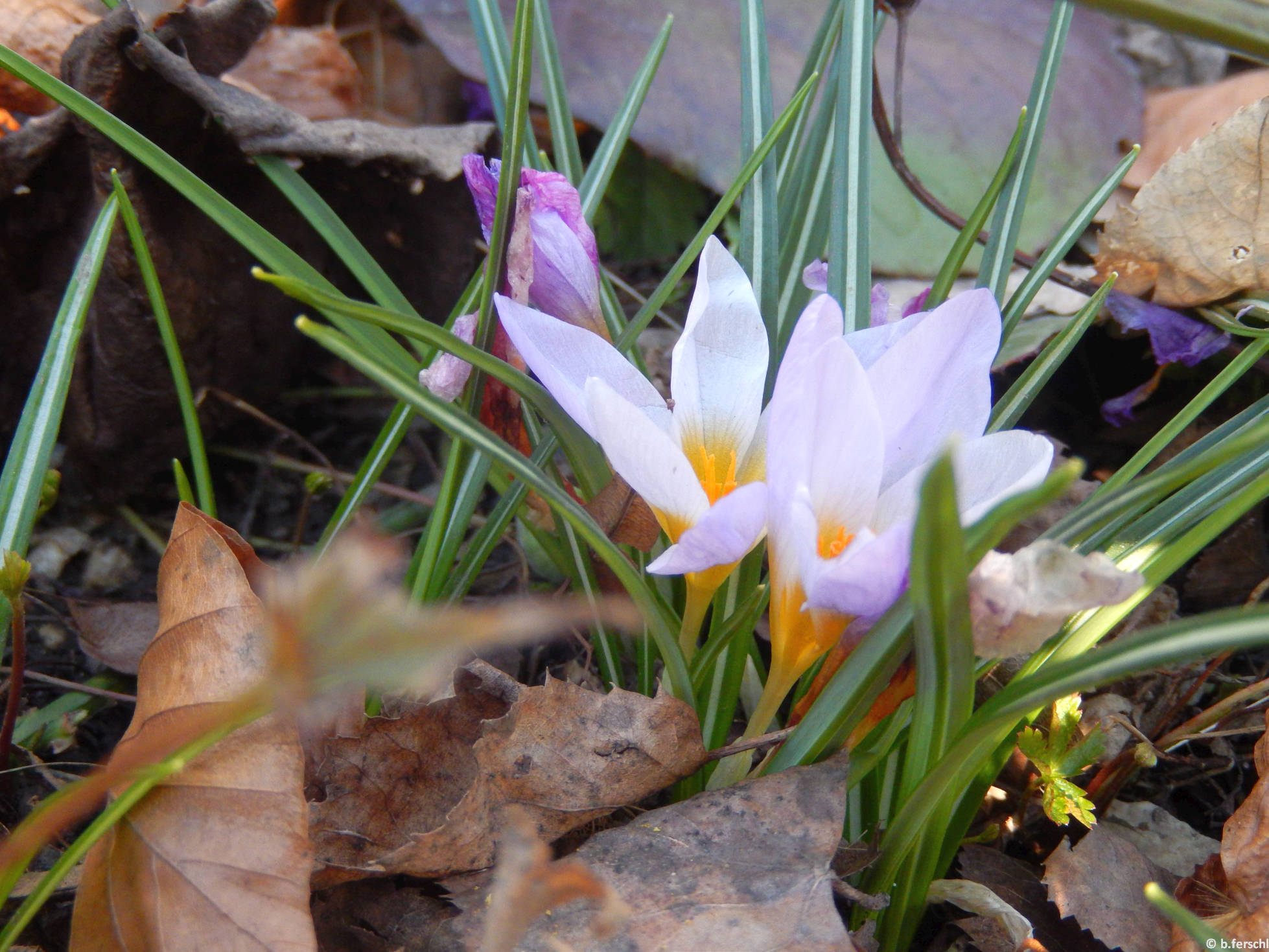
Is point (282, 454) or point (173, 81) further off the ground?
point (173, 81)

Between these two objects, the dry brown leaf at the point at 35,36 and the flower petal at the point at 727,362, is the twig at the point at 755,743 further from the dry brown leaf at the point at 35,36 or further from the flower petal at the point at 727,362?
the dry brown leaf at the point at 35,36

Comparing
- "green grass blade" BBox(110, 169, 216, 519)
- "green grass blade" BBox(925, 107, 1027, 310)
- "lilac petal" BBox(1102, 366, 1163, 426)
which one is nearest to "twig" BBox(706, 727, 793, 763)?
"green grass blade" BBox(925, 107, 1027, 310)

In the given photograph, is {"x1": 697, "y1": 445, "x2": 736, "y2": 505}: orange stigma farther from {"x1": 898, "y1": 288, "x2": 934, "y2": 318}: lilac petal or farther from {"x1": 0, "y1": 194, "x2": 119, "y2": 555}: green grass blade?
{"x1": 0, "y1": 194, "x2": 119, "y2": 555}: green grass blade

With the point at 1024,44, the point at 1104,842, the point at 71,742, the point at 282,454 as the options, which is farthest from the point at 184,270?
the point at 1024,44

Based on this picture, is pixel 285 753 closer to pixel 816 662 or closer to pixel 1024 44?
pixel 816 662

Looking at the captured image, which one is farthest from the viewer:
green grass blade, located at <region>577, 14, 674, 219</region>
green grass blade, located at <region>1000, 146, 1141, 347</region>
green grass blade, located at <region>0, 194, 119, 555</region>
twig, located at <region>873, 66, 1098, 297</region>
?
twig, located at <region>873, 66, 1098, 297</region>

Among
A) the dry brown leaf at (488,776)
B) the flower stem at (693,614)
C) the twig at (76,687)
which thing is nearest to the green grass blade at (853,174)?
the flower stem at (693,614)
